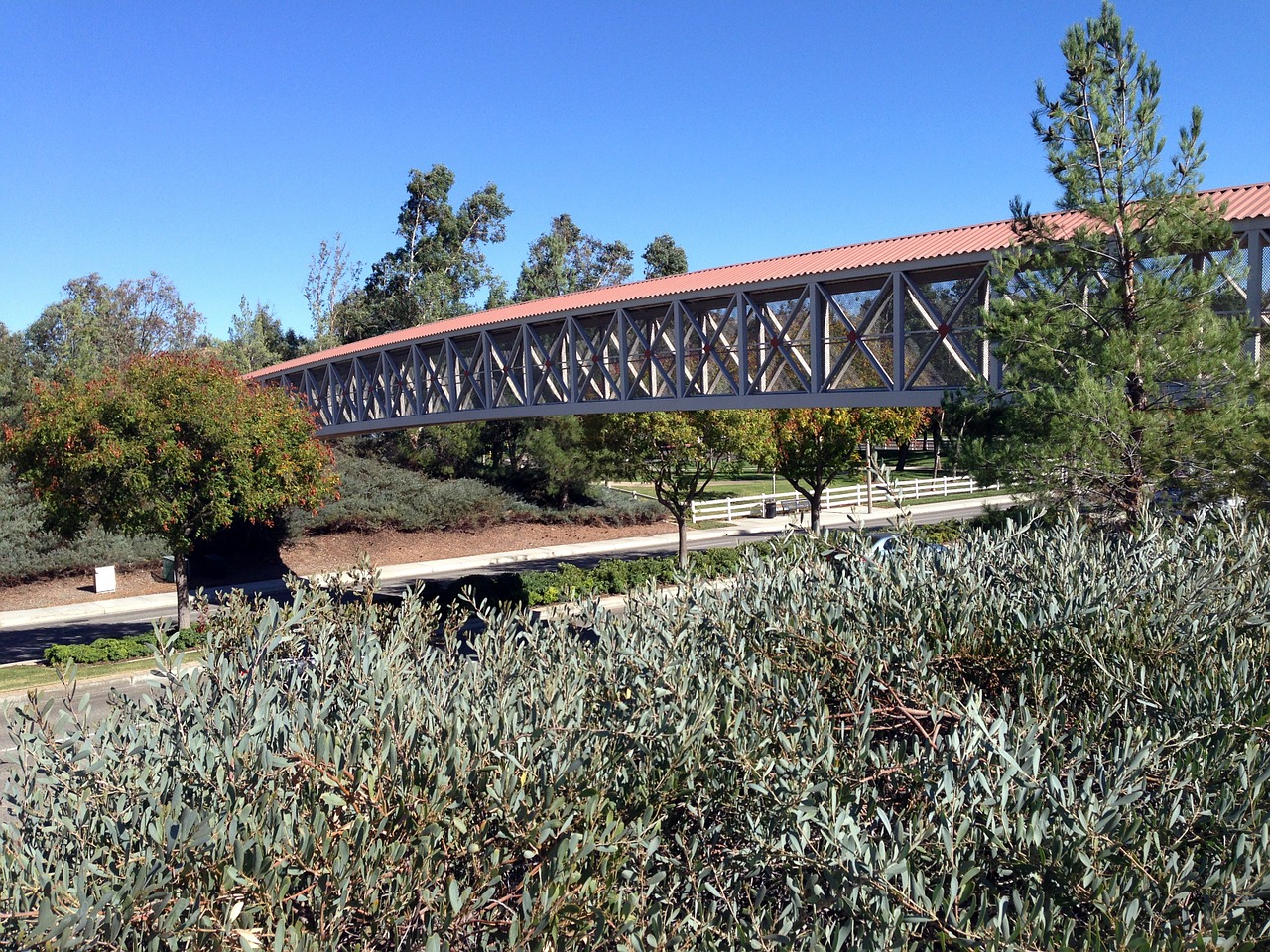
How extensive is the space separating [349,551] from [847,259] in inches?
888

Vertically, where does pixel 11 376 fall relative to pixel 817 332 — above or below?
above

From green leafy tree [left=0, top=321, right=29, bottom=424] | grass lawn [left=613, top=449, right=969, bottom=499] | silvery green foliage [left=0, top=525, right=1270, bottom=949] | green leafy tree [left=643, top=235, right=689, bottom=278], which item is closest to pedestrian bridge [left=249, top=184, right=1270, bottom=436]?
silvery green foliage [left=0, top=525, right=1270, bottom=949]

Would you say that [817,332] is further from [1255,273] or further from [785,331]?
[1255,273]

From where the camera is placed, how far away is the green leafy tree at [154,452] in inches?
749

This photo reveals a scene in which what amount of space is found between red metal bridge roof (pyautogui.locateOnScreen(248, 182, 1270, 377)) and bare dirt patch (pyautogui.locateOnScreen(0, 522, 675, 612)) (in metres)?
9.09

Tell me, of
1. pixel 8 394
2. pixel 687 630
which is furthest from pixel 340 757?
pixel 8 394

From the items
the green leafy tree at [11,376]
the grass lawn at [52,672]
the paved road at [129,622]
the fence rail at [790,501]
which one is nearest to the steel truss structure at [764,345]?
the paved road at [129,622]

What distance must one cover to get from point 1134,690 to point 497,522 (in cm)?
3470

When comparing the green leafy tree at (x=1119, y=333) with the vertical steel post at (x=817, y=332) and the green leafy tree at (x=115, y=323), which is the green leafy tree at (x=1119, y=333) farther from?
the green leafy tree at (x=115, y=323)

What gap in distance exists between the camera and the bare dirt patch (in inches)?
1101

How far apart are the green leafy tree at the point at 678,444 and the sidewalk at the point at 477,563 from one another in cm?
268

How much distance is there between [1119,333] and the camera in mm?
12258

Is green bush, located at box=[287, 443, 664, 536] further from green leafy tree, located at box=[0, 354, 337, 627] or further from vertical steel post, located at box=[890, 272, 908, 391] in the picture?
vertical steel post, located at box=[890, 272, 908, 391]

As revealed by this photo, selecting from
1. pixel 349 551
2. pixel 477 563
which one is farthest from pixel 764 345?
pixel 349 551
